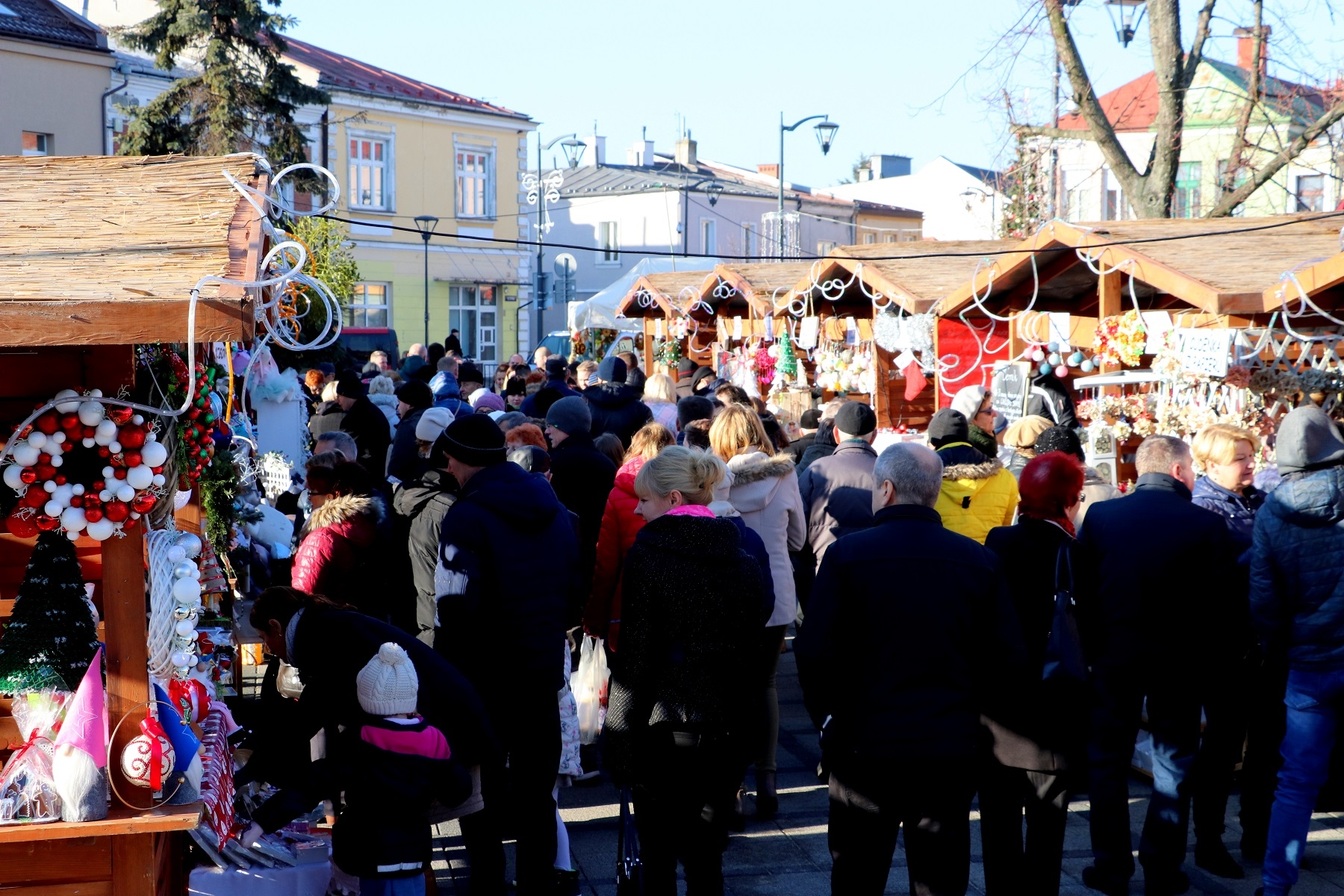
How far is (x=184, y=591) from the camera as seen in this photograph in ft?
11.2

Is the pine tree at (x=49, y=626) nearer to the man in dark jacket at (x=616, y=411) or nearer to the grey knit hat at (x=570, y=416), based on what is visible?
the grey knit hat at (x=570, y=416)

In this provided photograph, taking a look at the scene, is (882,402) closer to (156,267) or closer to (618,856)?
(618,856)

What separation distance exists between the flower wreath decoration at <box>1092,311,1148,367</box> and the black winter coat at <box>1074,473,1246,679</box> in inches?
153

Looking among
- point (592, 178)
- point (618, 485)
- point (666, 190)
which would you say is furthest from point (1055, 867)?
point (592, 178)

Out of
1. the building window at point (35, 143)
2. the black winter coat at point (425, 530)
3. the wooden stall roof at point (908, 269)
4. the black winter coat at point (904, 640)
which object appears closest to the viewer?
the black winter coat at point (904, 640)

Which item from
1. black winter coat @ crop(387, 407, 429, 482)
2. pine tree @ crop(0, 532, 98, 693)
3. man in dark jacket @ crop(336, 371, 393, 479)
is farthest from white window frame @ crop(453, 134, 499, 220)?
pine tree @ crop(0, 532, 98, 693)

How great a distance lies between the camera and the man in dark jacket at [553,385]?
32.3 ft

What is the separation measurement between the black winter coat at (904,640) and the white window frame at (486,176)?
99.7 feet

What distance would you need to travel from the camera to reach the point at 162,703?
3391 millimetres

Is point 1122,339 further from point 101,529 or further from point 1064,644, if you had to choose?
point 101,529

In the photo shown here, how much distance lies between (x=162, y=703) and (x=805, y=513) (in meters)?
3.64

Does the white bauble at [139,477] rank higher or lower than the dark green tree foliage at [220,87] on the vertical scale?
lower

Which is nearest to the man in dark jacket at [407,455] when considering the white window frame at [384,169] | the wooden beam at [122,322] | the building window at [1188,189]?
the wooden beam at [122,322]

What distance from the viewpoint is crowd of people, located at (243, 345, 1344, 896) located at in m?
3.63
